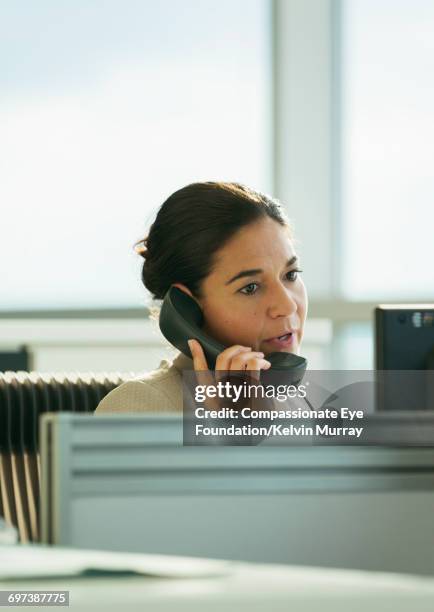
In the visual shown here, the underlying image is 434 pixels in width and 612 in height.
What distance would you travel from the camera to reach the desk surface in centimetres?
38

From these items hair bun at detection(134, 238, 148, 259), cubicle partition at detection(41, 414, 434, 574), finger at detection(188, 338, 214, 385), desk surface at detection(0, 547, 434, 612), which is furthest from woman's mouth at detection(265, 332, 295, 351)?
desk surface at detection(0, 547, 434, 612)

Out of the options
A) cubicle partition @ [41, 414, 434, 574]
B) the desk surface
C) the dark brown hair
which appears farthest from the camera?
the dark brown hair

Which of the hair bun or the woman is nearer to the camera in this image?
the woman

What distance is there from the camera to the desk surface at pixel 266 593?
382 mm

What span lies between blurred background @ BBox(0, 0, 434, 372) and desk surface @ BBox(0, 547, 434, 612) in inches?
130

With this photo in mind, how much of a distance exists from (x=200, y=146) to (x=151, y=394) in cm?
243

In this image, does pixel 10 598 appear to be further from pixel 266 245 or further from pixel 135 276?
pixel 135 276

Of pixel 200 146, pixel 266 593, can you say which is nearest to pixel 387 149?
pixel 200 146

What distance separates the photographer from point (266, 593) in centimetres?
40

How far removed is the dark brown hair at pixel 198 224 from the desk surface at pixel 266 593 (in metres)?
1.12

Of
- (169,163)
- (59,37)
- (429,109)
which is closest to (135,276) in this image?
(169,163)

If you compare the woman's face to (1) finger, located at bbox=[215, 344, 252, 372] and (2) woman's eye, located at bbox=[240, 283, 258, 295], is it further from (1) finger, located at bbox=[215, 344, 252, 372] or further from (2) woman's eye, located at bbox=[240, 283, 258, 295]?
(1) finger, located at bbox=[215, 344, 252, 372]

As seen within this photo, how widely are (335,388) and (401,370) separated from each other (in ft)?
0.21

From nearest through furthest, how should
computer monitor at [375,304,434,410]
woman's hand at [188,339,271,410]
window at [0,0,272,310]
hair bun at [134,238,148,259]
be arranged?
computer monitor at [375,304,434,410]
woman's hand at [188,339,271,410]
hair bun at [134,238,148,259]
window at [0,0,272,310]
